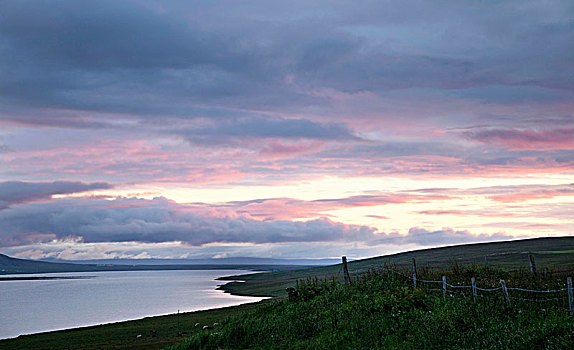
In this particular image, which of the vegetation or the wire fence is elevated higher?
the wire fence

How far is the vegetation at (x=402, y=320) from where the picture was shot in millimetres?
18656

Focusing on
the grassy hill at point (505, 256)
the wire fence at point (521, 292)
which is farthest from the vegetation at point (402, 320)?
the grassy hill at point (505, 256)

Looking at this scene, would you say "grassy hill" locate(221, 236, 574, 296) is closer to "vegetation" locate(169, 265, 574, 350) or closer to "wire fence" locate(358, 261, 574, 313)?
"vegetation" locate(169, 265, 574, 350)

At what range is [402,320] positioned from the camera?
899 inches

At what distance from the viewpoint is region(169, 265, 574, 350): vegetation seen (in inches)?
734

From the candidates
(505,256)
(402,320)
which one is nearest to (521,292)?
(402,320)

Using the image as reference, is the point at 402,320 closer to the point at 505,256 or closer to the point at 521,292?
the point at 521,292

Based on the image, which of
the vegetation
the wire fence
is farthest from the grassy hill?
the wire fence

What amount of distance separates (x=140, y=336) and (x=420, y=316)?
42.3 metres

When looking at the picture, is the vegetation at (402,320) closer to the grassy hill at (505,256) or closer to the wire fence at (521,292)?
the wire fence at (521,292)

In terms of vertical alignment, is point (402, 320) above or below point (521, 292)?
below

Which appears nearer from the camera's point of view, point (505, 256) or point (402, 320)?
point (402, 320)

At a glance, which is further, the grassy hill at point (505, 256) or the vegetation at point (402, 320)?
the grassy hill at point (505, 256)

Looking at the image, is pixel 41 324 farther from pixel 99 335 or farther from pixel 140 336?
pixel 140 336
